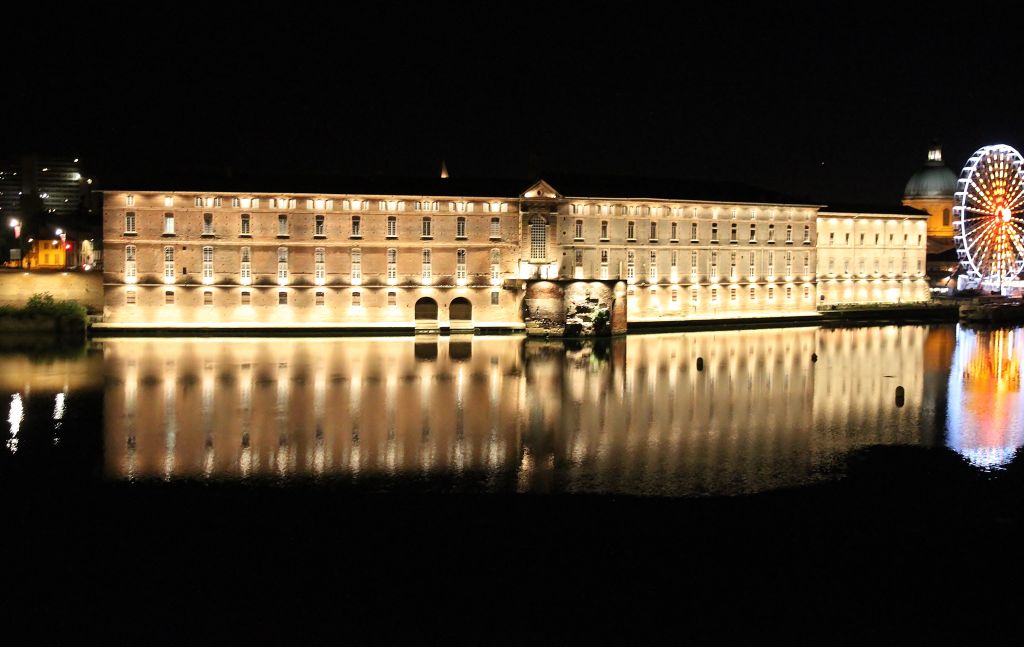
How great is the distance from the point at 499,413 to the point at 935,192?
317 ft

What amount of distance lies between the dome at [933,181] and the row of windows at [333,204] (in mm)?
70280

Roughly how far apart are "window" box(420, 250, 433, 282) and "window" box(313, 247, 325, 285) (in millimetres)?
6153

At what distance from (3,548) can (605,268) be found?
50856 millimetres

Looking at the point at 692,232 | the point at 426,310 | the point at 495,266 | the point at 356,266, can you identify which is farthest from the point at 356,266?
the point at 692,232

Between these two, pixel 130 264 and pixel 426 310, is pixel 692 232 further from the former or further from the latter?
pixel 130 264

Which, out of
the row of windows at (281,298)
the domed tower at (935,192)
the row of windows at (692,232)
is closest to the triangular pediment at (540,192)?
the row of windows at (692,232)

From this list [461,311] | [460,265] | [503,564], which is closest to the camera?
[503,564]

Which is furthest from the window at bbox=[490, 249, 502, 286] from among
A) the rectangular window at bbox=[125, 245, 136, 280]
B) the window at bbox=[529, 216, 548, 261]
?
the rectangular window at bbox=[125, 245, 136, 280]

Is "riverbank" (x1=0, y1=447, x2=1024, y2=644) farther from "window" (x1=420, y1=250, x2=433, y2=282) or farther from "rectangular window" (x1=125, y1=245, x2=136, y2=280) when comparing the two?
"window" (x1=420, y1=250, x2=433, y2=282)

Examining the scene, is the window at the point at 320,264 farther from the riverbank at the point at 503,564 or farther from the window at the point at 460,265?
the riverbank at the point at 503,564

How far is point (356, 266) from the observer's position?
5997 centimetres

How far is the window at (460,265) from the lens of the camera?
6109 centimetres

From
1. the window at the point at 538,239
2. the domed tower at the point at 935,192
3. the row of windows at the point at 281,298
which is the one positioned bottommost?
the row of windows at the point at 281,298

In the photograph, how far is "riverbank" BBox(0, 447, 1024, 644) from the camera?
13.8 meters
